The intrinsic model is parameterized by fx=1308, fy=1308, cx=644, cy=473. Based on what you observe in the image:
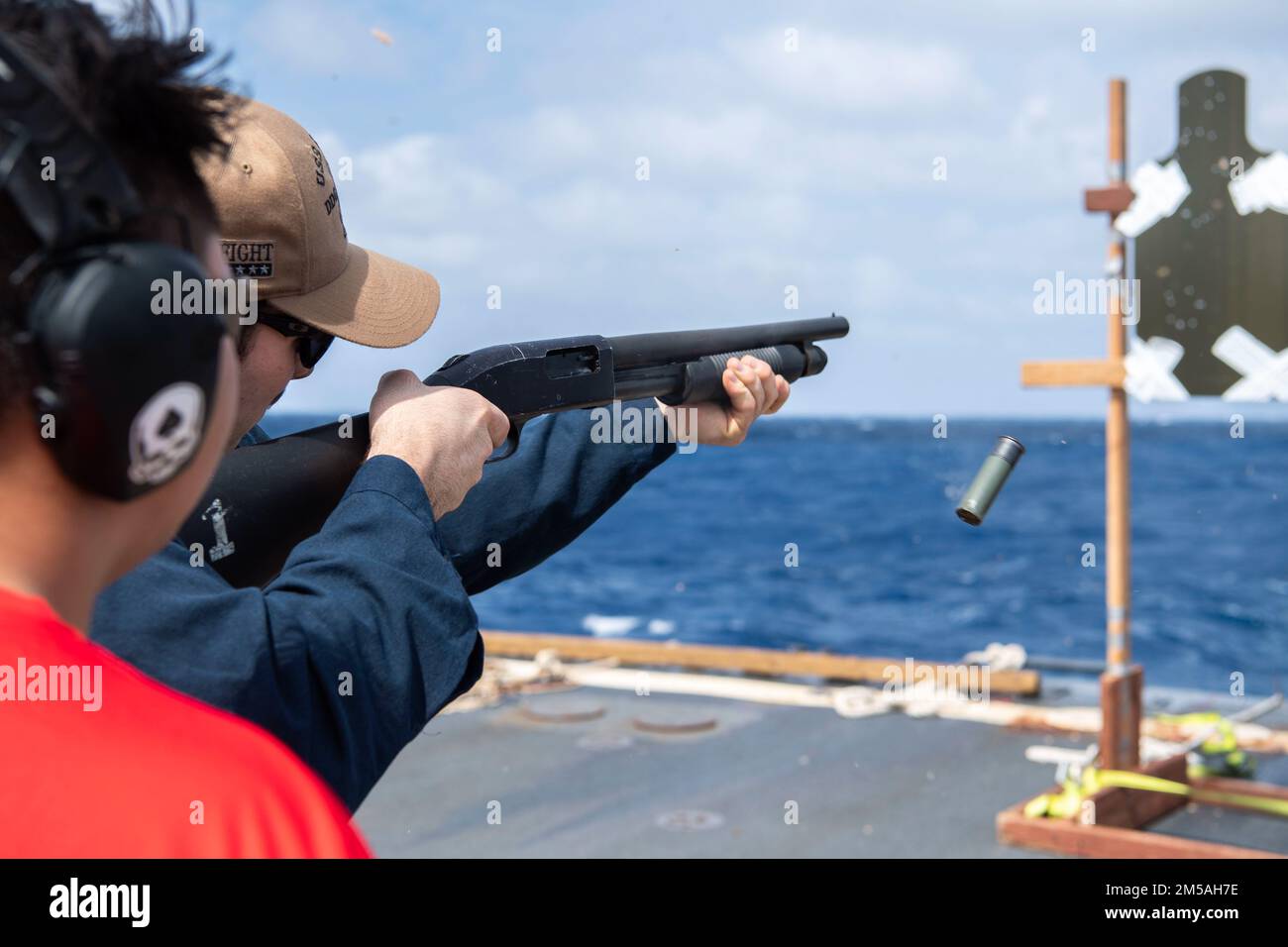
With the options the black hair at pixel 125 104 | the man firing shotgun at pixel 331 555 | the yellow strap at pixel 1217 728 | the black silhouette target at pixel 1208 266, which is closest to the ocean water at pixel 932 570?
the yellow strap at pixel 1217 728

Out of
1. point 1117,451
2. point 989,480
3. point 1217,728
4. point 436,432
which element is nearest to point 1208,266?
point 1117,451

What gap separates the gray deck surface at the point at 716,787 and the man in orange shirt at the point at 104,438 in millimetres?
4706

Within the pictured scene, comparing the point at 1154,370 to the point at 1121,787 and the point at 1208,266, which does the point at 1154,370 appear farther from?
the point at 1121,787

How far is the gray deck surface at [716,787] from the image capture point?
218 inches

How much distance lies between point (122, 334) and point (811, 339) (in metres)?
2.66

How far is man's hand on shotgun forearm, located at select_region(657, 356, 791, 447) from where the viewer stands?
2986 millimetres

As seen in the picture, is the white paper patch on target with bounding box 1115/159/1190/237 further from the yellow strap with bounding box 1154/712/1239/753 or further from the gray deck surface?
the gray deck surface

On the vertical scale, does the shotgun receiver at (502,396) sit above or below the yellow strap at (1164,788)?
above

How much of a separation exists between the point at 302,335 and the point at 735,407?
1233 millimetres

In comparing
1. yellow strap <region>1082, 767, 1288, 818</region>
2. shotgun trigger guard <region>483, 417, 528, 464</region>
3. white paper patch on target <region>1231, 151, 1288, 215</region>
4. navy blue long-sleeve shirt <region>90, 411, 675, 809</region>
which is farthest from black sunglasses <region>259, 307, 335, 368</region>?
white paper patch on target <region>1231, 151, 1288, 215</region>

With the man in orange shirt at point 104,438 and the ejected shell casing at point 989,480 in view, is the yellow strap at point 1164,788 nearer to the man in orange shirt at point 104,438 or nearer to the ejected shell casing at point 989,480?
the ejected shell casing at point 989,480

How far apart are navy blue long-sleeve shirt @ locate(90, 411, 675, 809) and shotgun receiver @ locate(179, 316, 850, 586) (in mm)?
204

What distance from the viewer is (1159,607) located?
25469 mm
